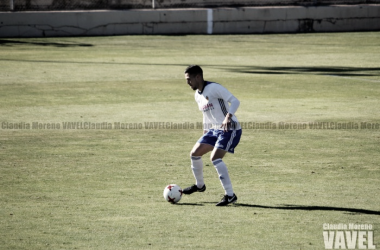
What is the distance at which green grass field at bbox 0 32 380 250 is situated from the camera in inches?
266

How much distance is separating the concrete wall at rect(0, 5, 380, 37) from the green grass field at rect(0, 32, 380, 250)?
9878 mm

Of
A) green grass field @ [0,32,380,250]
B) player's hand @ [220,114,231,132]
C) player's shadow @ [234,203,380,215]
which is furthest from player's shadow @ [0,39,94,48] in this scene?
player's shadow @ [234,203,380,215]

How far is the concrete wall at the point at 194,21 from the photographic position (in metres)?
33.8

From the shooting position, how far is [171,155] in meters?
10.7

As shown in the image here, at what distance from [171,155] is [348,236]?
4.64m

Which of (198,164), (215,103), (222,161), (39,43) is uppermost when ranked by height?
(215,103)

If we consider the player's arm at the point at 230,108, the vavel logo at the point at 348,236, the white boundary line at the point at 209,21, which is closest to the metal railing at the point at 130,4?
the white boundary line at the point at 209,21

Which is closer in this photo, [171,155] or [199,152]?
[199,152]

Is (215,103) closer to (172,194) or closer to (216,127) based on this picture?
(216,127)

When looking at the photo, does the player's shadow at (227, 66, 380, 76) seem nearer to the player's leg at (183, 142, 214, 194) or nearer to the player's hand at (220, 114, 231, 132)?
the player's leg at (183, 142, 214, 194)

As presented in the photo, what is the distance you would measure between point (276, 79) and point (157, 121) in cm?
743

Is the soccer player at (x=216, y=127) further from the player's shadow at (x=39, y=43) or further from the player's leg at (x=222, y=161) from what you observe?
the player's shadow at (x=39, y=43)

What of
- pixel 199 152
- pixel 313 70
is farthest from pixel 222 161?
pixel 313 70

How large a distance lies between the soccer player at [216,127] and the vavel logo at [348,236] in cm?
142
